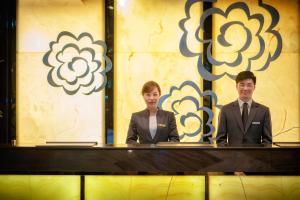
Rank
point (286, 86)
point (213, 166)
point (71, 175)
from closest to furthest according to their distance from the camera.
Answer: point (213, 166), point (71, 175), point (286, 86)

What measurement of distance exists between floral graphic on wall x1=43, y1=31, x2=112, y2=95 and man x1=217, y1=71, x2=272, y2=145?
2271 mm

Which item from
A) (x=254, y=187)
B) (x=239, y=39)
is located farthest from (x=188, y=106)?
(x=254, y=187)

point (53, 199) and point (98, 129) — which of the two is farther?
point (98, 129)

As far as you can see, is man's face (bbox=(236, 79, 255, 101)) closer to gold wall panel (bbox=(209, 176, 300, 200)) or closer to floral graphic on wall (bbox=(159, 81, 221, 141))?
floral graphic on wall (bbox=(159, 81, 221, 141))

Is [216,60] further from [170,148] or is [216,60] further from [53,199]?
[53,199]

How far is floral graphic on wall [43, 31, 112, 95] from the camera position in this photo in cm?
537

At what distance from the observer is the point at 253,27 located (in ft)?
17.3

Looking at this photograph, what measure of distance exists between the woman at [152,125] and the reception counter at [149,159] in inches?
53.2

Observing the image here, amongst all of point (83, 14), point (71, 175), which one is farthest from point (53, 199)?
point (83, 14)

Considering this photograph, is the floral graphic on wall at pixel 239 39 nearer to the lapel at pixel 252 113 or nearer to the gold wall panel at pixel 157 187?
the lapel at pixel 252 113

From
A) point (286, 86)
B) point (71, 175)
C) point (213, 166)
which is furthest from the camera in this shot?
point (286, 86)

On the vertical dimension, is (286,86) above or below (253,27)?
below

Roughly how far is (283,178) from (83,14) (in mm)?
4036

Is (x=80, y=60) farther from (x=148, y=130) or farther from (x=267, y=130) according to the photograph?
(x=267, y=130)
